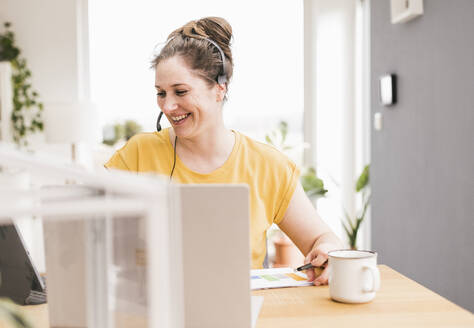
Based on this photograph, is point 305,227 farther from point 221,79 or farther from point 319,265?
→ point 221,79

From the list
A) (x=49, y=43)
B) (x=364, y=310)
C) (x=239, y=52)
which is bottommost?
(x=364, y=310)

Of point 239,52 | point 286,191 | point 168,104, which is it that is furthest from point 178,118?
point 239,52

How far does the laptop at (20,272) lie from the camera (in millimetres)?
802

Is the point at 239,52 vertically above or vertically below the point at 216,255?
above

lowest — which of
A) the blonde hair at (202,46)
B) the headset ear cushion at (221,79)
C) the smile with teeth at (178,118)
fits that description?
the smile with teeth at (178,118)

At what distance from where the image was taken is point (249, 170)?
1.57 meters

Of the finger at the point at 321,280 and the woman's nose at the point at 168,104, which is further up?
the woman's nose at the point at 168,104

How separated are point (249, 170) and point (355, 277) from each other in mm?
644

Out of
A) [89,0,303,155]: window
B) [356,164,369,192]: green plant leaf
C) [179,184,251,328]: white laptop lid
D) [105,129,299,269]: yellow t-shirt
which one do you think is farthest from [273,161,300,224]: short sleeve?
[89,0,303,155]: window

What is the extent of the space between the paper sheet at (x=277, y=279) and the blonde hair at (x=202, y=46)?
64 cm

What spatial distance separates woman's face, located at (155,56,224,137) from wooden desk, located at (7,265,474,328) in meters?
0.62

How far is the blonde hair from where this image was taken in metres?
1.52

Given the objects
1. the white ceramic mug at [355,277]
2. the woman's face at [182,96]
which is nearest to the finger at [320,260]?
the white ceramic mug at [355,277]

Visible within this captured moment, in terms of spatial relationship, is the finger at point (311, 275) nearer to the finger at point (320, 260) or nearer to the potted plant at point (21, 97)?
the finger at point (320, 260)
